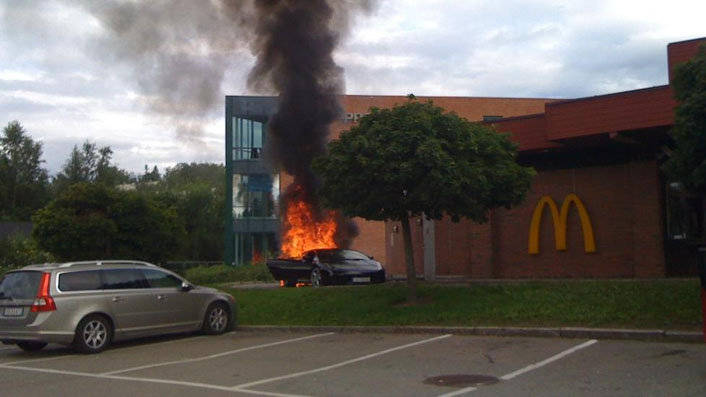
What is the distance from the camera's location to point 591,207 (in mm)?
19156

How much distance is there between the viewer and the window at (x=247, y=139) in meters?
41.6

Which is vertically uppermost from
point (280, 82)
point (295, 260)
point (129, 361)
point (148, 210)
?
point (280, 82)

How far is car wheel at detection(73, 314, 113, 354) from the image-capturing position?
12.4 m

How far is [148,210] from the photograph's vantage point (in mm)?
22156

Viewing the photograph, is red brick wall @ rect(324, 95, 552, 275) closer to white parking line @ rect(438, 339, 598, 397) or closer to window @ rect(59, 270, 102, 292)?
window @ rect(59, 270, 102, 292)

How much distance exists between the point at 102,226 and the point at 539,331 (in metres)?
13.7

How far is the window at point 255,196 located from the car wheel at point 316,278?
20.9 metres

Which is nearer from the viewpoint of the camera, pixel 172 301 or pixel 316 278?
pixel 172 301

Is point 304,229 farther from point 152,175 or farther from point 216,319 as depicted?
point 152,175

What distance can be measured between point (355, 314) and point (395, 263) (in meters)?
11.5

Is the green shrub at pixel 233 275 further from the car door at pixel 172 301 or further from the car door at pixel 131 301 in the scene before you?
the car door at pixel 131 301

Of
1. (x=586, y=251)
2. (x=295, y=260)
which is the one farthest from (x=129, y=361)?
(x=586, y=251)

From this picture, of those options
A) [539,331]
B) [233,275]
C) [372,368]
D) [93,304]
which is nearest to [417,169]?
[539,331]

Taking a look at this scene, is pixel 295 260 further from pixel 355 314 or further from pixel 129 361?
pixel 129 361
